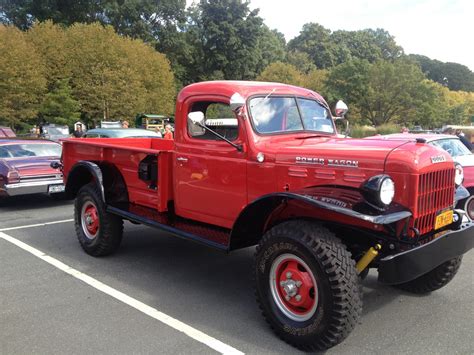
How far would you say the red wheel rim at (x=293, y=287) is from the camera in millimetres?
3296

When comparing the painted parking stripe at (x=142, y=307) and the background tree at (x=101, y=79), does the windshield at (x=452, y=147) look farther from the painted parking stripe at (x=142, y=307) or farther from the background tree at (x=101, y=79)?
the background tree at (x=101, y=79)

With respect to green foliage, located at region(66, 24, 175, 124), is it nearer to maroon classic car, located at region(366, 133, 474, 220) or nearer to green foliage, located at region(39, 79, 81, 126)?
green foliage, located at region(39, 79, 81, 126)

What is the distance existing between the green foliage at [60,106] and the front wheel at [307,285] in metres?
28.1

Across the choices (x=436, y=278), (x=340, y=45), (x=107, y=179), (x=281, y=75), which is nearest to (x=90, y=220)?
(x=107, y=179)

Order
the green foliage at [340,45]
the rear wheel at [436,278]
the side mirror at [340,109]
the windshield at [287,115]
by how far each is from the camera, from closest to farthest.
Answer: the rear wheel at [436,278], the windshield at [287,115], the side mirror at [340,109], the green foliage at [340,45]

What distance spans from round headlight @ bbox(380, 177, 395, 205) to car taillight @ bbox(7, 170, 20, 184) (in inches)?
288

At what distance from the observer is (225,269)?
201 inches

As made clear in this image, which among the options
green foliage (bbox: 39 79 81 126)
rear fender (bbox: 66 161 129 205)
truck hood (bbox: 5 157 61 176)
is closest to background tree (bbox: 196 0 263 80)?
green foliage (bbox: 39 79 81 126)

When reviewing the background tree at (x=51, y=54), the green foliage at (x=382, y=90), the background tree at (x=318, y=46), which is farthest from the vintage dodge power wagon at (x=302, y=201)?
the background tree at (x=318, y=46)

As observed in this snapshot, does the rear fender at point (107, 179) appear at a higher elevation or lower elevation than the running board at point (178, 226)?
higher

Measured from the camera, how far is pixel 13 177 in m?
8.20

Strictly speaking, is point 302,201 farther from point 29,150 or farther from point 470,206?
point 29,150

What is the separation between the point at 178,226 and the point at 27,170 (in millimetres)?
5215

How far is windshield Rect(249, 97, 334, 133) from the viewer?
13.6ft
